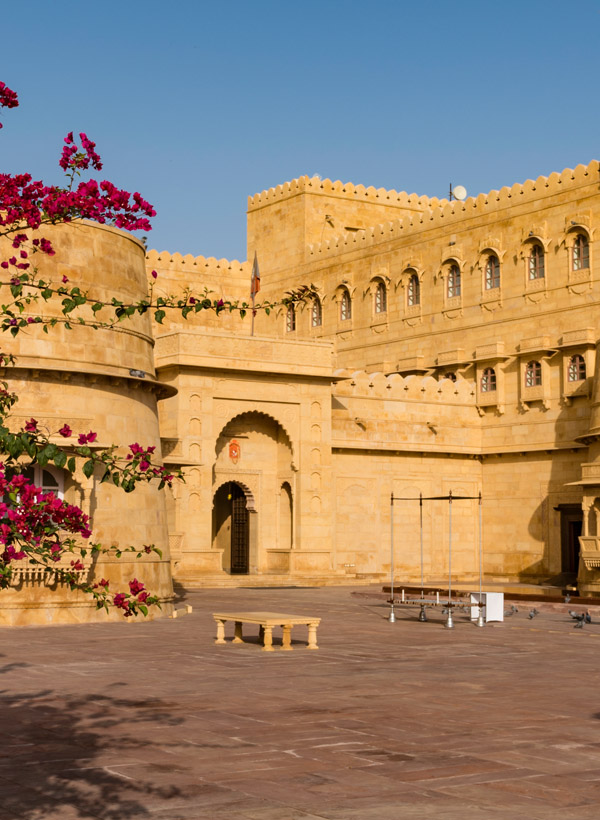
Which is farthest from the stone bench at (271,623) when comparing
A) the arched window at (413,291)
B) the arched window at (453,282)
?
the arched window at (413,291)

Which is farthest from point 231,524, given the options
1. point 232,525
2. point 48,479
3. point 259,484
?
point 48,479

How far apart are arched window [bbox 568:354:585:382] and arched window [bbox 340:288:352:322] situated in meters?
10.2

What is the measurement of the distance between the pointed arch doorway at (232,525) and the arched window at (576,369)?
10.3 m

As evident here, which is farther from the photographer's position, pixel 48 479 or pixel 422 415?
pixel 422 415

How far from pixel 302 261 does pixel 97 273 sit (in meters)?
26.5

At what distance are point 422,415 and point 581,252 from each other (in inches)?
274

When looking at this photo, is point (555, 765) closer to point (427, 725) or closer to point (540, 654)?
point (427, 725)

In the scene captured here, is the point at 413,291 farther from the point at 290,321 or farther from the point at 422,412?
the point at 290,321

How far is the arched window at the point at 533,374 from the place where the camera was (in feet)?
119

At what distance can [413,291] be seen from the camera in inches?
1608

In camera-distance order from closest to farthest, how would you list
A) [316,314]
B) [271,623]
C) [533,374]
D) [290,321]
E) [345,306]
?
[271,623] < [533,374] < [345,306] < [316,314] < [290,321]

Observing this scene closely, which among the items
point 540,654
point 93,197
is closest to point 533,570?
point 540,654

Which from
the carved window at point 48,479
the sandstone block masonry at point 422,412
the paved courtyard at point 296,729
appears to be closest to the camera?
the paved courtyard at point 296,729

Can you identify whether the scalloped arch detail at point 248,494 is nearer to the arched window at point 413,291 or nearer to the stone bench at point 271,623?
the arched window at point 413,291
